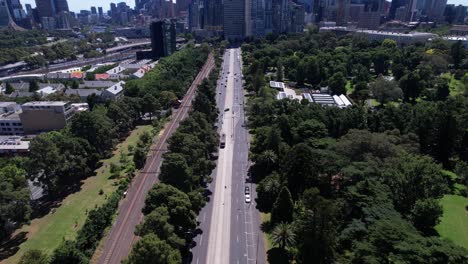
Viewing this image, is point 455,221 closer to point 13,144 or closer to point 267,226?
point 267,226

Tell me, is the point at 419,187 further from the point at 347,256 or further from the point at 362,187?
the point at 347,256

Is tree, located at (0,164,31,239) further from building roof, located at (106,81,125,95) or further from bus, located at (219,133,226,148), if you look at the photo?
building roof, located at (106,81,125,95)

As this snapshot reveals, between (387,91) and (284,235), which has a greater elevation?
(387,91)

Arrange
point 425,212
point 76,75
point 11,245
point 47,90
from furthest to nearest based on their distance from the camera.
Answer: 1. point 76,75
2. point 47,90
3. point 11,245
4. point 425,212

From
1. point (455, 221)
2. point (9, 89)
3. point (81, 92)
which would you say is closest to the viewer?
point (455, 221)

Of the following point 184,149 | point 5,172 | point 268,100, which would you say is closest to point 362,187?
point 184,149

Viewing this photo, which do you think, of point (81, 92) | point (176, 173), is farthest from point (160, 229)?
point (81, 92)
